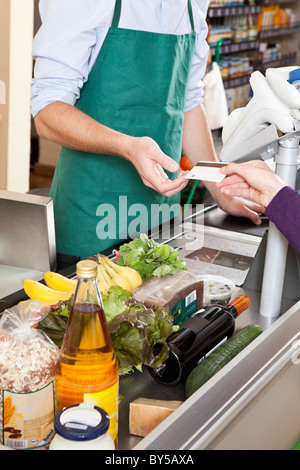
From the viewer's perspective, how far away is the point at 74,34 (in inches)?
79.4

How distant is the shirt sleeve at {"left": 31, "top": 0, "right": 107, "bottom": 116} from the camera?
6.61 ft

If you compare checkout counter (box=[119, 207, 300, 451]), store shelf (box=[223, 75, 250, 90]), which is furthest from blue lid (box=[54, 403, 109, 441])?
store shelf (box=[223, 75, 250, 90])

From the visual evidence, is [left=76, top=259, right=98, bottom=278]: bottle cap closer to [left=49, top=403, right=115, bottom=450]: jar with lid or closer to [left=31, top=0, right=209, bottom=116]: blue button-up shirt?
[left=49, top=403, right=115, bottom=450]: jar with lid

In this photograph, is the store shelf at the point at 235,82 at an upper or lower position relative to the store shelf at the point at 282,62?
lower

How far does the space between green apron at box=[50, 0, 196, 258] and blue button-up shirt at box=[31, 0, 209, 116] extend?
0.05 meters

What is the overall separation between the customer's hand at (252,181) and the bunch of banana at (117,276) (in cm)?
32

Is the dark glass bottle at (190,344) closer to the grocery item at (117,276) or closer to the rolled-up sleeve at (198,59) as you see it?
the grocery item at (117,276)

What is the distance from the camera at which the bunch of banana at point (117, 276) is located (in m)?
1.40

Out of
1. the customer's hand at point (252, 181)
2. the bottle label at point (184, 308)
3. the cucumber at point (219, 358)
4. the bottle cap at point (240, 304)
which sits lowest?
the cucumber at point (219, 358)

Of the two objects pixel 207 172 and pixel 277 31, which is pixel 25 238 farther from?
pixel 277 31

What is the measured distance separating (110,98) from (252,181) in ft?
3.17

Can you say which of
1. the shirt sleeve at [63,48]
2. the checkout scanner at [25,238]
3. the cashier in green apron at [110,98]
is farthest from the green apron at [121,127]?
the checkout scanner at [25,238]

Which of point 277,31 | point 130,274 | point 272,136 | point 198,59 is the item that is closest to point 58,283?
point 130,274
